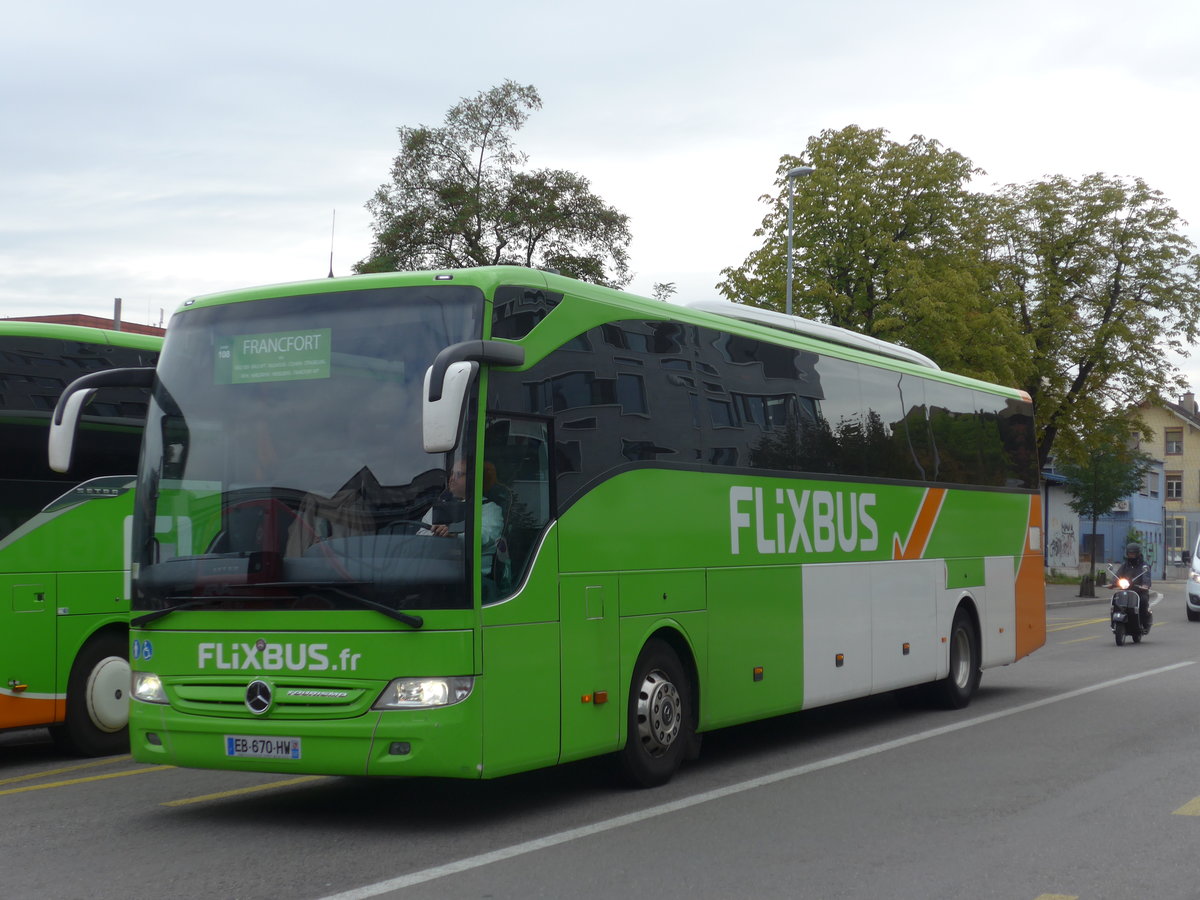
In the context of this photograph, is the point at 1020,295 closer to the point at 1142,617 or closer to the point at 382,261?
the point at 382,261

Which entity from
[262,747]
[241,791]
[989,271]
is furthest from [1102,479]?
[262,747]

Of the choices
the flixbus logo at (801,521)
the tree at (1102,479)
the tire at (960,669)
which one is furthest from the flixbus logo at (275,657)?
the tree at (1102,479)

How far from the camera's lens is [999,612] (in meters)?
16.1

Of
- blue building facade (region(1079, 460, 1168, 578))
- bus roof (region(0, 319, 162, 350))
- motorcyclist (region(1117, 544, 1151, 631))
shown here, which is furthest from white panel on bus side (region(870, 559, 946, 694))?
blue building facade (region(1079, 460, 1168, 578))

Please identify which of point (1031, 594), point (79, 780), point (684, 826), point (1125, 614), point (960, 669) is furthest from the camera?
point (1125, 614)

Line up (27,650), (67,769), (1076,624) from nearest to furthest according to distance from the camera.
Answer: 1. (27,650)
2. (67,769)
3. (1076,624)

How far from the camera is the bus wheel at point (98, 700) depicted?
11391 mm

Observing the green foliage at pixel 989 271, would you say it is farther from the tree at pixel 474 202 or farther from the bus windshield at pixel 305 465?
the bus windshield at pixel 305 465

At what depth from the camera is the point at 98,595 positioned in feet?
37.8

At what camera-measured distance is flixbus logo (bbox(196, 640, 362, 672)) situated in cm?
802

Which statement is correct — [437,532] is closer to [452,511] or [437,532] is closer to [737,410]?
[452,511]

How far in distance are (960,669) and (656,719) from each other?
6343mm

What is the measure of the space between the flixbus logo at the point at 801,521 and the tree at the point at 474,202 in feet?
87.6

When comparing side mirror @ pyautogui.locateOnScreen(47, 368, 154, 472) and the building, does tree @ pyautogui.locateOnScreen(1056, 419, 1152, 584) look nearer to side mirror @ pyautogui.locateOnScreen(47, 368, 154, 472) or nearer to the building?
side mirror @ pyautogui.locateOnScreen(47, 368, 154, 472)
